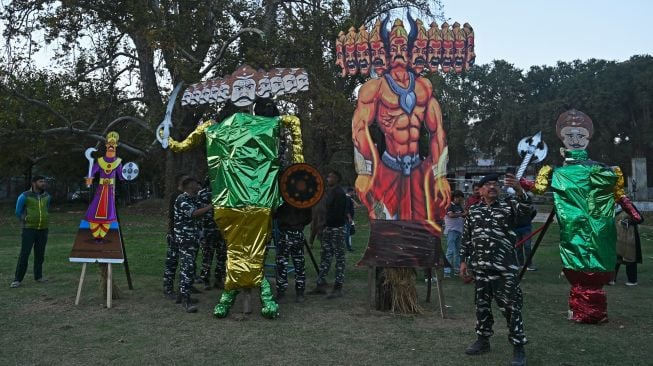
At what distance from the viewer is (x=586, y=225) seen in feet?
19.4

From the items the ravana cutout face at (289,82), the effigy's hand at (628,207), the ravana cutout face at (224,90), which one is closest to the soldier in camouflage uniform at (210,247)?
the ravana cutout face at (224,90)

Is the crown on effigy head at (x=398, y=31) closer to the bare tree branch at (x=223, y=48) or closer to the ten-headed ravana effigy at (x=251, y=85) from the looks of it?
the ten-headed ravana effigy at (x=251, y=85)

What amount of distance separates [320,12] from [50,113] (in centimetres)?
1074

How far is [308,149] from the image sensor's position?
21.4 m

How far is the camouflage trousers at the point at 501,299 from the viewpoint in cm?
443

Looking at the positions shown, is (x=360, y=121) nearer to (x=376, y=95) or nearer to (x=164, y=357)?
(x=376, y=95)

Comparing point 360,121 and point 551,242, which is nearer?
point 360,121

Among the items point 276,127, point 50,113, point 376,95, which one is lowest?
point 276,127

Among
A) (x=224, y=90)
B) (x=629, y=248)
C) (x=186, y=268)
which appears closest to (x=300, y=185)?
(x=224, y=90)

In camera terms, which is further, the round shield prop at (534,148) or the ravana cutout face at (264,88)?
the ravana cutout face at (264,88)

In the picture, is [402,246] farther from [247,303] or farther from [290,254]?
[247,303]

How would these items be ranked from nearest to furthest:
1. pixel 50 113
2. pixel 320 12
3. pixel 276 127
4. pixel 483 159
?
pixel 276 127 → pixel 320 12 → pixel 50 113 → pixel 483 159

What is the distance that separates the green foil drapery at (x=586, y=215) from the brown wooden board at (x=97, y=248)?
17.5 feet

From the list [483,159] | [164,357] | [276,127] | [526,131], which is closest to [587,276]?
[276,127]
